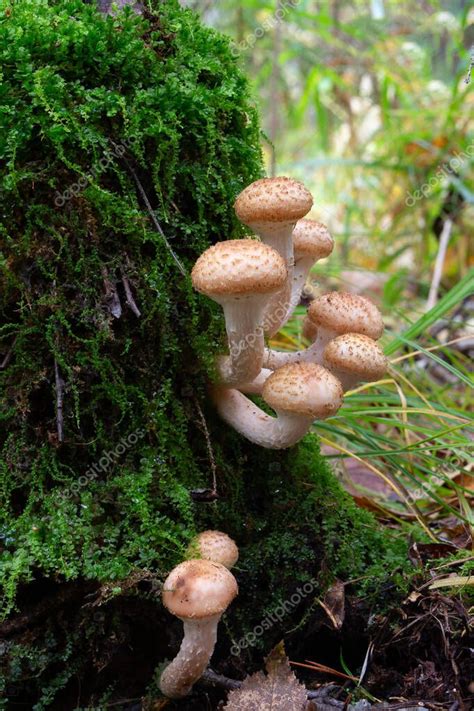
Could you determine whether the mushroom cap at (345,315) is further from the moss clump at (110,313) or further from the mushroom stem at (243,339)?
the moss clump at (110,313)

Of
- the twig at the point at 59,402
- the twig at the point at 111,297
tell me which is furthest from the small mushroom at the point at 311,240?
the twig at the point at 59,402

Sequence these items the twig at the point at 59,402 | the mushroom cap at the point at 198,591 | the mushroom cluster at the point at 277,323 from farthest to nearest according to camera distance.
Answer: the twig at the point at 59,402 < the mushroom cluster at the point at 277,323 < the mushroom cap at the point at 198,591

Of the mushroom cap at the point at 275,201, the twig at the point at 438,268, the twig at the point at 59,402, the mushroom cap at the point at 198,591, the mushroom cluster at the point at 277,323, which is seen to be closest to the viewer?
the mushroom cap at the point at 198,591

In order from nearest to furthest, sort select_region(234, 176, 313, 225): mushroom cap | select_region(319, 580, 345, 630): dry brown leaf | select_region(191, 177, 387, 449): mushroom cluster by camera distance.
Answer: select_region(191, 177, 387, 449): mushroom cluster, select_region(234, 176, 313, 225): mushroom cap, select_region(319, 580, 345, 630): dry brown leaf

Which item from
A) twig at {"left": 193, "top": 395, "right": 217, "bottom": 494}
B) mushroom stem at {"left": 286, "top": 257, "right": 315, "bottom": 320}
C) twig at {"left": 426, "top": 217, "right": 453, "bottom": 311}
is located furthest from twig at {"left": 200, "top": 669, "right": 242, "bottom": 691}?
twig at {"left": 426, "top": 217, "right": 453, "bottom": 311}

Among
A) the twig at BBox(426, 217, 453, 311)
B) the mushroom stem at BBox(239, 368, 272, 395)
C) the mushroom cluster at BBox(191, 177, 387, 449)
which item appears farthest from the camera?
the twig at BBox(426, 217, 453, 311)

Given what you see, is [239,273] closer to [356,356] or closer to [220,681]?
[356,356]

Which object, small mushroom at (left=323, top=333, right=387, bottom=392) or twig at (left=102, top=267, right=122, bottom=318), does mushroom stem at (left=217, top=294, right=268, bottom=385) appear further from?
twig at (left=102, top=267, right=122, bottom=318)
